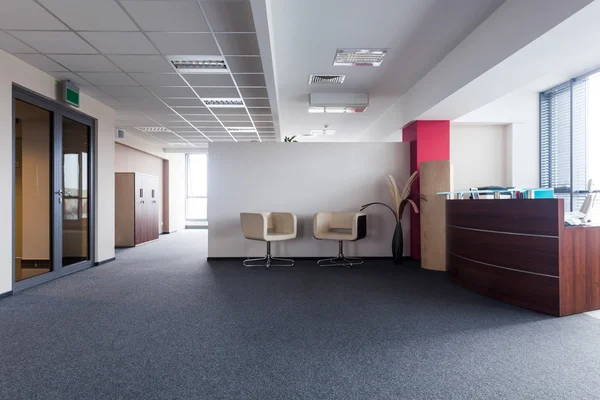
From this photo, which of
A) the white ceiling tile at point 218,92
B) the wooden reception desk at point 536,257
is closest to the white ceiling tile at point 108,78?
the white ceiling tile at point 218,92

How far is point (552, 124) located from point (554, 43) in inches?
161

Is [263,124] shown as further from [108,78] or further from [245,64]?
[108,78]

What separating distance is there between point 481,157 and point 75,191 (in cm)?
767

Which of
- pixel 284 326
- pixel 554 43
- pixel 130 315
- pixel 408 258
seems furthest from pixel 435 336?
pixel 408 258

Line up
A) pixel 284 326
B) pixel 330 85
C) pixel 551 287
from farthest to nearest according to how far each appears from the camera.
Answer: pixel 330 85, pixel 551 287, pixel 284 326

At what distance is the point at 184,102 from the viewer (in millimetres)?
6242

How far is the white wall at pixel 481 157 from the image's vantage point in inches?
280

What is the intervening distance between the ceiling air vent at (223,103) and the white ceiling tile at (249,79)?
900mm

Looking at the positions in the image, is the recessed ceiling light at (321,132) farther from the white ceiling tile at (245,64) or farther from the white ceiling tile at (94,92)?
the white ceiling tile at (94,92)

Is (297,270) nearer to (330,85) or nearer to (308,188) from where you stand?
(308,188)

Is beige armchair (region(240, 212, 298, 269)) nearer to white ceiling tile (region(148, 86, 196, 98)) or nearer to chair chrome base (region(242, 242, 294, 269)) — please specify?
chair chrome base (region(242, 242, 294, 269))

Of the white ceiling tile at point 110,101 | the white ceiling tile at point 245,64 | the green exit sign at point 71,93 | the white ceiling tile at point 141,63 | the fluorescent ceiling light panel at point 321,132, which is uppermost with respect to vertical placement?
the fluorescent ceiling light panel at point 321,132

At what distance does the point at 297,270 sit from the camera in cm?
532

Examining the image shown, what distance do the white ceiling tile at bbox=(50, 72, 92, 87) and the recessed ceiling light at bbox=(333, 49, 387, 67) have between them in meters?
3.75
